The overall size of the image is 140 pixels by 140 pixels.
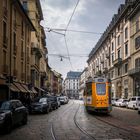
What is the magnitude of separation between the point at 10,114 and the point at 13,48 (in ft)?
70.3

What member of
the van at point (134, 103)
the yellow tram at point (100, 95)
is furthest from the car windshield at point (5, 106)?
the van at point (134, 103)

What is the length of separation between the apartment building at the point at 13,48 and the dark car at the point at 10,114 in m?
6.14

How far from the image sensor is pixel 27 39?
46.8 metres

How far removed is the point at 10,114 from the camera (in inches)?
623

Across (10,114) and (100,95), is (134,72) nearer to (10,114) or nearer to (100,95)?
(100,95)

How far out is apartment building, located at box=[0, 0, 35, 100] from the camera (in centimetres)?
3172

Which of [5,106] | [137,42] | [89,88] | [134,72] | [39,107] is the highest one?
[137,42]

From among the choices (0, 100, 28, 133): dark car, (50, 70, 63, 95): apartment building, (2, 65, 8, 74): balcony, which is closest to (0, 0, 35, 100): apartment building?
(2, 65, 8, 74): balcony

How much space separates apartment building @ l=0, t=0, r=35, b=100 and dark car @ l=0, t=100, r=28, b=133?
6138 mm

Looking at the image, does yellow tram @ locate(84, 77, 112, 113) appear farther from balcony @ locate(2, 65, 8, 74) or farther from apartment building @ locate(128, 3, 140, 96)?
apartment building @ locate(128, 3, 140, 96)

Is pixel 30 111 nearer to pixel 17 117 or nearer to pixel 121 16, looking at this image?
pixel 17 117

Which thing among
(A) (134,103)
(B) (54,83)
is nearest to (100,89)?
(A) (134,103)

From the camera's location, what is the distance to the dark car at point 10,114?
14878mm

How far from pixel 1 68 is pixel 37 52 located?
2789cm
